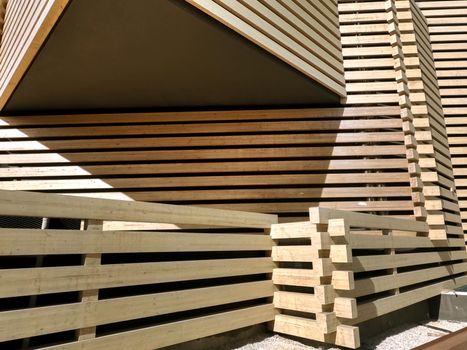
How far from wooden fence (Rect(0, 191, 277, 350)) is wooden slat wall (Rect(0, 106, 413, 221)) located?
2.36 m

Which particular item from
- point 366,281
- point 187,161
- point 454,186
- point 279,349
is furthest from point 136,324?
point 454,186

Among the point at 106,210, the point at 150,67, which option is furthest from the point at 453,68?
the point at 106,210

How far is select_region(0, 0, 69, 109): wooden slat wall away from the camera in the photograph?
430cm

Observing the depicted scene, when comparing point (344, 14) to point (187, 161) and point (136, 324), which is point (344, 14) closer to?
point (187, 161)

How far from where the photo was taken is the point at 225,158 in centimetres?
628

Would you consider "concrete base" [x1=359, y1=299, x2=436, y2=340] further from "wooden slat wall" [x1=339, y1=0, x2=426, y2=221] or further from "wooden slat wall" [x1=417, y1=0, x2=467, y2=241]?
"wooden slat wall" [x1=417, y1=0, x2=467, y2=241]

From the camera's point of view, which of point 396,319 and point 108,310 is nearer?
point 108,310

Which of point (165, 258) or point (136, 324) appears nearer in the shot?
point (136, 324)

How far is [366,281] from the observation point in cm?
A: 396

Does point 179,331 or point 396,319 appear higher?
point 179,331

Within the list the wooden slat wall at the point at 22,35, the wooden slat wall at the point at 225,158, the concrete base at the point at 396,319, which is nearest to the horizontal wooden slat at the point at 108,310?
the concrete base at the point at 396,319

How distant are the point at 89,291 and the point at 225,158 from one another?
13.1 ft

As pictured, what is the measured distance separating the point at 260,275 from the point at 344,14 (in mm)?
5295

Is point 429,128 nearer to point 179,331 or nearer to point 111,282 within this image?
point 179,331
